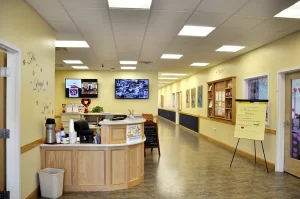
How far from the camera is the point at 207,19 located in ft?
13.0

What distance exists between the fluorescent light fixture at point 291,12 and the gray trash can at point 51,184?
14.1 ft

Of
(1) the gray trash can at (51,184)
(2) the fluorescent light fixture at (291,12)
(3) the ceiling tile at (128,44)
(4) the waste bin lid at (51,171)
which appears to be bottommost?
(1) the gray trash can at (51,184)

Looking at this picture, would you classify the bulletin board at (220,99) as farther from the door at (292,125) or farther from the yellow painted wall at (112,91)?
the door at (292,125)

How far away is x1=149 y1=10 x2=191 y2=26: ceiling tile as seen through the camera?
371 cm

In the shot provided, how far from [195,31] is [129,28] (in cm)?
128

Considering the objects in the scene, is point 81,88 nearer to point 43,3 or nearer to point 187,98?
point 187,98

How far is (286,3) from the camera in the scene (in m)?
3.35

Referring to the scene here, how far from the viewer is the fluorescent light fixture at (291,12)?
355 centimetres

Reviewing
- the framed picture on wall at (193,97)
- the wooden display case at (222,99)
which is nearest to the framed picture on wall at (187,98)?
the framed picture on wall at (193,97)

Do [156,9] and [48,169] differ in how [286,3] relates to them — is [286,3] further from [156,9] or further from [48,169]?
[48,169]

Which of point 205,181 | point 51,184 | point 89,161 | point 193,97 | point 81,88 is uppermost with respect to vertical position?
point 81,88

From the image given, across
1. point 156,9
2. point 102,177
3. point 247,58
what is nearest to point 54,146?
point 102,177

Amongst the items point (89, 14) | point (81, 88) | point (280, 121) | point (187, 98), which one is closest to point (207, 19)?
point (89, 14)

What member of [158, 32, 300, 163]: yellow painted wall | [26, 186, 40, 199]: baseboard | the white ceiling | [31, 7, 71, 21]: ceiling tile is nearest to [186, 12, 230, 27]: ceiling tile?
the white ceiling
